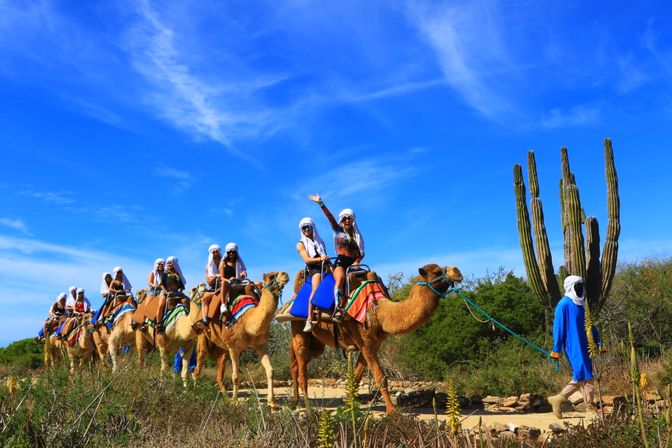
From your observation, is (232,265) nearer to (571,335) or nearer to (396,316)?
(396,316)

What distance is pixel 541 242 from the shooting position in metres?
18.1

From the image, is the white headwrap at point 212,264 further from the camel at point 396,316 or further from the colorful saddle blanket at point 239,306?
the camel at point 396,316

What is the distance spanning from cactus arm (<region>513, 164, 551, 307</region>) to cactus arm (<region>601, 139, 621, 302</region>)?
5.42ft

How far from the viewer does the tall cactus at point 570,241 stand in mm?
17766

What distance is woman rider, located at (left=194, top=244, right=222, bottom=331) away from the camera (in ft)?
45.4

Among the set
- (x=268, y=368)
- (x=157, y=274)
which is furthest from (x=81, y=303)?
(x=268, y=368)

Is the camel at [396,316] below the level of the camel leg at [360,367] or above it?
above

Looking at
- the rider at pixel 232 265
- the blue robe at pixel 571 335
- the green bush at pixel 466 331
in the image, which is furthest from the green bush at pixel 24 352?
the blue robe at pixel 571 335

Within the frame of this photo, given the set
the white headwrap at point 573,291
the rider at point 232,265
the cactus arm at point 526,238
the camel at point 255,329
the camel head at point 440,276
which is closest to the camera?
the white headwrap at point 573,291

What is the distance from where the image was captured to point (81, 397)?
812 cm

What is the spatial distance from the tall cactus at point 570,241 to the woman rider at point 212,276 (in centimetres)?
782

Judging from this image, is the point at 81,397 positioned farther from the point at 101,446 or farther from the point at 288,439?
the point at 288,439

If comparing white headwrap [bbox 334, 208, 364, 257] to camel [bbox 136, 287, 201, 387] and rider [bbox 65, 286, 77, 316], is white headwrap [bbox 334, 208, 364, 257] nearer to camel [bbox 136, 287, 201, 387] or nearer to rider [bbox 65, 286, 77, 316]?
camel [bbox 136, 287, 201, 387]

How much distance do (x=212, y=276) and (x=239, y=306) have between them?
1042mm
